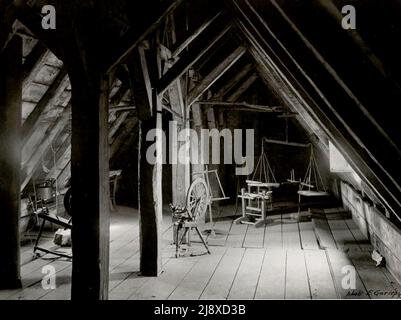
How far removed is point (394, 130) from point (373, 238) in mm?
4693

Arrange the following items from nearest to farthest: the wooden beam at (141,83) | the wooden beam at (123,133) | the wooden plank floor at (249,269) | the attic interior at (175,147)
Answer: the attic interior at (175,147)
the wooden plank floor at (249,269)
the wooden beam at (141,83)
the wooden beam at (123,133)

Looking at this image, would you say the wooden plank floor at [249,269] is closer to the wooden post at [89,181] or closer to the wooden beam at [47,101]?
the wooden post at [89,181]

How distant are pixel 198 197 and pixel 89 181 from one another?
4017 millimetres

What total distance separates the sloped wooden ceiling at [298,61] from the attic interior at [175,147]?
0.01m

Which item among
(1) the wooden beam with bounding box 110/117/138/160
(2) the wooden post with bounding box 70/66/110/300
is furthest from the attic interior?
(1) the wooden beam with bounding box 110/117/138/160

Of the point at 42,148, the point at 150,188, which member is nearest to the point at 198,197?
the point at 150,188

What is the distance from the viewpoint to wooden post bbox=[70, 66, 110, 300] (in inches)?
134

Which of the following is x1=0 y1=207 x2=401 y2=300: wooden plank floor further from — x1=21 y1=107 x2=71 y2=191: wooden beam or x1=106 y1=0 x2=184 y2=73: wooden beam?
x1=106 y1=0 x2=184 y2=73: wooden beam

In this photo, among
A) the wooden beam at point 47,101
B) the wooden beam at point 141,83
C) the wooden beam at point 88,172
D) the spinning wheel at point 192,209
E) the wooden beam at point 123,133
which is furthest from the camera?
the wooden beam at point 123,133

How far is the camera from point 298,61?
239 cm

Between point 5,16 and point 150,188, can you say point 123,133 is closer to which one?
point 150,188

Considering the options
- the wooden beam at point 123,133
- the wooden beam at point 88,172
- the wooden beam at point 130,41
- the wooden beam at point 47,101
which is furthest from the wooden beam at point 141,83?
the wooden beam at point 123,133

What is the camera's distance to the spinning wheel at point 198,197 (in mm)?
7018
